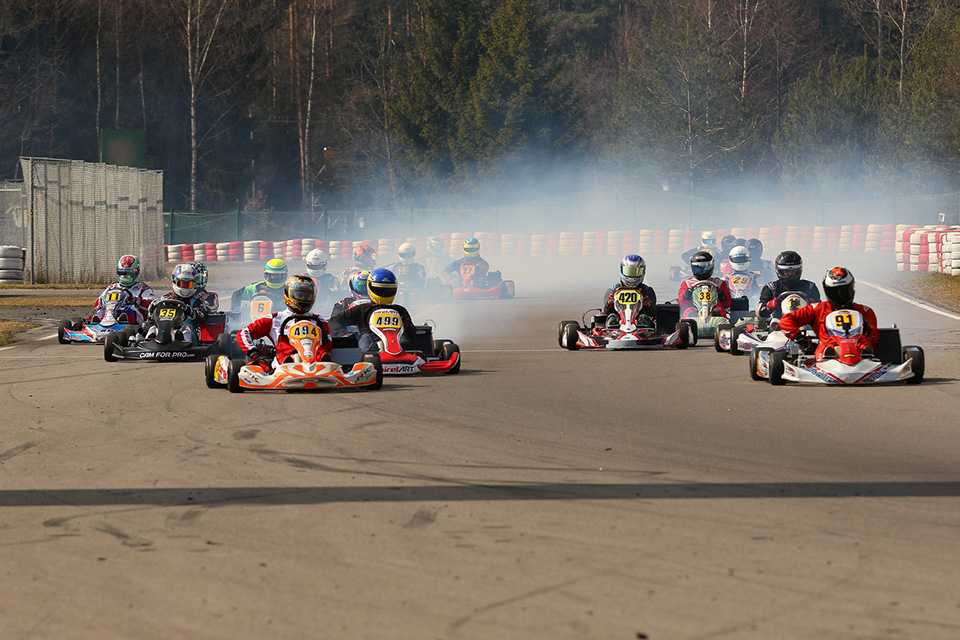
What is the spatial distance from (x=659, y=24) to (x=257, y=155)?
65.0ft

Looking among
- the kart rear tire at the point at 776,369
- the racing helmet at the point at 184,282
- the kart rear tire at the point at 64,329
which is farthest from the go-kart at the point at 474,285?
the kart rear tire at the point at 776,369

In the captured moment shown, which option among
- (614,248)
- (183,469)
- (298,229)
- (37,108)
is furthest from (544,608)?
(37,108)

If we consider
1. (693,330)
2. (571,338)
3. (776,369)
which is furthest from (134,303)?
(776,369)

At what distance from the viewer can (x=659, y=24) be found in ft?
184

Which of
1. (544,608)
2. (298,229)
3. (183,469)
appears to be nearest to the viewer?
(544,608)

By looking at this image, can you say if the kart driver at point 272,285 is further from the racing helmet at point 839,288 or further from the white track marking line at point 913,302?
the white track marking line at point 913,302

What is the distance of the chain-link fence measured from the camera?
103 ft

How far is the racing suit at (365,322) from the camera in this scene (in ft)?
41.2

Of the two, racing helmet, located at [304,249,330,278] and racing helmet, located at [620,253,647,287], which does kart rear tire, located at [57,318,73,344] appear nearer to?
racing helmet, located at [304,249,330,278]

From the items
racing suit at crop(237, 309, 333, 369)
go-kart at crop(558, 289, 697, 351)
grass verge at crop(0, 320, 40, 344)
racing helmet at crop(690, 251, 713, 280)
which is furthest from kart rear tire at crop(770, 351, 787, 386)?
grass verge at crop(0, 320, 40, 344)

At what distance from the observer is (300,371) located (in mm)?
11086

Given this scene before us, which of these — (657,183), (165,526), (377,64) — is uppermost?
(377,64)

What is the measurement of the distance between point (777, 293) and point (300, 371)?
5866 millimetres

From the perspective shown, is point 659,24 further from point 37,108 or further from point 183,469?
point 183,469
